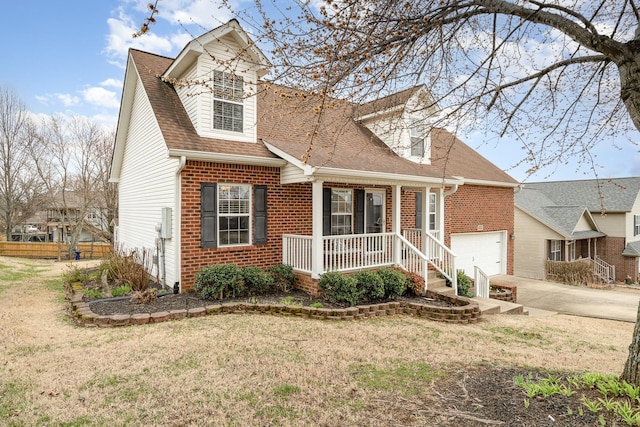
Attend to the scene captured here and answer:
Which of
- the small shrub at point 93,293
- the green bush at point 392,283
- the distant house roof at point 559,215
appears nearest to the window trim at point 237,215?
the small shrub at point 93,293

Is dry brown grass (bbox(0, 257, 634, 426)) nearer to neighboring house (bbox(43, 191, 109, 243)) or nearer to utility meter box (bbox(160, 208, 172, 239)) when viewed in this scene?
utility meter box (bbox(160, 208, 172, 239))

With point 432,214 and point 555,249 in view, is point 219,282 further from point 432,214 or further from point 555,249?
point 555,249

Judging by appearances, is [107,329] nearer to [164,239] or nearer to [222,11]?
[164,239]

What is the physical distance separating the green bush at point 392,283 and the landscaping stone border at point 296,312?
16.0 inches

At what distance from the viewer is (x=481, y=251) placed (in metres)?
15.8

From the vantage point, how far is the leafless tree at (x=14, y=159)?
2339 cm

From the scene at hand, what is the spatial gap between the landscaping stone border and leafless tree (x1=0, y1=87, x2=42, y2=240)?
854 inches

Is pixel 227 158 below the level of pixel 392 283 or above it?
above

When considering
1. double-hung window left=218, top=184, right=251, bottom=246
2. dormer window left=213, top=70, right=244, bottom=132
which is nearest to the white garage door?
double-hung window left=218, top=184, right=251, bottom=246

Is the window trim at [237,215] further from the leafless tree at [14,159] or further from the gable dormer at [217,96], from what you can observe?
the leafless tree at [14,159]

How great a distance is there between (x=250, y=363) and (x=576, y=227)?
23.2m

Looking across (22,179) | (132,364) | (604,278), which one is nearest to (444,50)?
(132,364)

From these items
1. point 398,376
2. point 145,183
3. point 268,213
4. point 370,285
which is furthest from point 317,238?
point 145,183

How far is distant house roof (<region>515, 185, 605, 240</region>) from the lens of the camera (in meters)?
20.0
